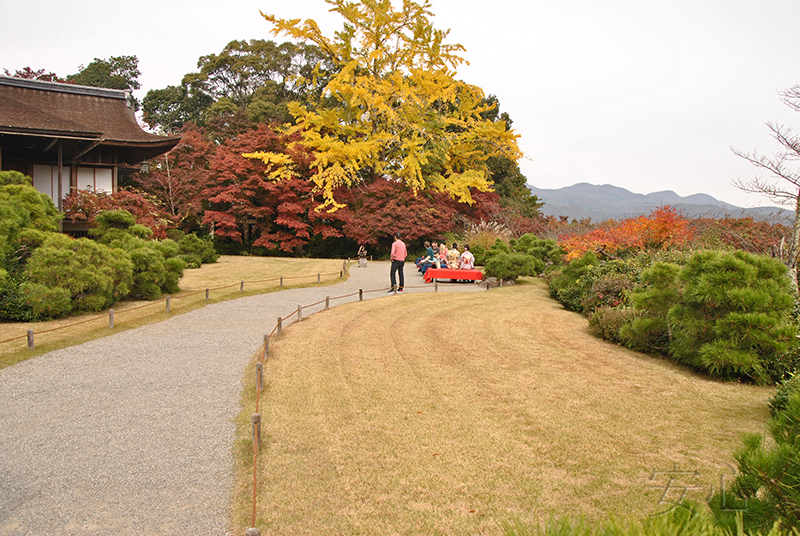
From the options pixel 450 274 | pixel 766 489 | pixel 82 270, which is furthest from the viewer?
pixel 450 274

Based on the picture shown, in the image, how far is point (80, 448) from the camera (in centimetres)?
418

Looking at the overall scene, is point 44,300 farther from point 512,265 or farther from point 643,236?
point 643,236

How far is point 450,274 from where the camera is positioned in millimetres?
15336

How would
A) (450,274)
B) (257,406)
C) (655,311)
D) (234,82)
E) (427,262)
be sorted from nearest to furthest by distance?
(257,406) < (655,311) < (450,274) < (427,262) < (234,82)

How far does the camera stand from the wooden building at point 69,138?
44.5 feet

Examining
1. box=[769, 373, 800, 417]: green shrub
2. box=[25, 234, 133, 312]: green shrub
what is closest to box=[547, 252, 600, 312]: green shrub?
box=[769, 373, 800, 417]: green shrub

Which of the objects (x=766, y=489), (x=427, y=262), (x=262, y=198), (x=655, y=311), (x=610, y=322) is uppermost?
(x=262, y=198)

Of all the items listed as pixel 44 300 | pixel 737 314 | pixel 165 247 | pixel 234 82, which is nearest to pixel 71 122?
pixel 165 247

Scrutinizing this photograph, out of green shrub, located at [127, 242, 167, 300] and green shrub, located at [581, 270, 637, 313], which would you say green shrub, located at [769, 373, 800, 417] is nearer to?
green shrub, located at [581, 270, 637, 313]

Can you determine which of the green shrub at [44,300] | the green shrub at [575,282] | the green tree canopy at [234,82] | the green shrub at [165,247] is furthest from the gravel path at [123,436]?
the green tree canopy at [234,82]

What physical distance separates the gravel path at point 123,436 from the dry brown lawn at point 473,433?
33 cm

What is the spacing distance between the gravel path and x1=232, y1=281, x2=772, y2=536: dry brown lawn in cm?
33

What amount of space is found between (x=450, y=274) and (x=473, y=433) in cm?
1091

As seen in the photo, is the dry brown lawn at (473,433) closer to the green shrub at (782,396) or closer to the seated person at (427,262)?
the green shrub at (782,396)
